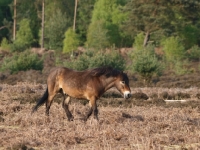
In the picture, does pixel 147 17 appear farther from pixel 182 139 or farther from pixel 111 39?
pixel 182 139

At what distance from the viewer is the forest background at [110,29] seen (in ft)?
244

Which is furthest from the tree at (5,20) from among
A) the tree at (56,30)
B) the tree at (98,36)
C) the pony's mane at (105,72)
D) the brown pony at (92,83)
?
the pony's mane at (105,72)

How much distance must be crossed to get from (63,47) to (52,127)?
71368mm

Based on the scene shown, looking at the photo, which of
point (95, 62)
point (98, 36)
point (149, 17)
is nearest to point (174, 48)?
point (149, 17)

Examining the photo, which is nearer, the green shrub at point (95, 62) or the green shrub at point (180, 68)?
the green shrub at point (95, 62)

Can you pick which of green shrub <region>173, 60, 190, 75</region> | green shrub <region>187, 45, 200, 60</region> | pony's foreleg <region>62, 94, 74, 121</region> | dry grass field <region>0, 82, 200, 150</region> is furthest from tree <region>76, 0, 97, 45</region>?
pony's foreleg <region>62, 94, 74, 121</region>

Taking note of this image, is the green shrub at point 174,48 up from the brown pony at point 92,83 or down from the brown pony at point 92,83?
down

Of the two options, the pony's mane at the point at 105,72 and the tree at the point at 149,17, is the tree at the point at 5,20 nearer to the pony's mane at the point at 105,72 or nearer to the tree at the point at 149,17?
the tree at the point at 149,17

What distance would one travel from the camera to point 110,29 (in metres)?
85.9

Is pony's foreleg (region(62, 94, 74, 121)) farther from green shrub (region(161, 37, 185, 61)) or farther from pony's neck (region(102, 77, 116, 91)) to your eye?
green shrub (region(161, 37, 185, 61))

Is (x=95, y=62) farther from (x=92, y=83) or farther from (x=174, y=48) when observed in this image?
(x=92, y=83)

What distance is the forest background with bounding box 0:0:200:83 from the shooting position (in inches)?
2933

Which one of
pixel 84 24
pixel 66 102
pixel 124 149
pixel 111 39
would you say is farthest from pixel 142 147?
pixel 84 24

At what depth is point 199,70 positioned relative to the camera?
67.5 metres
